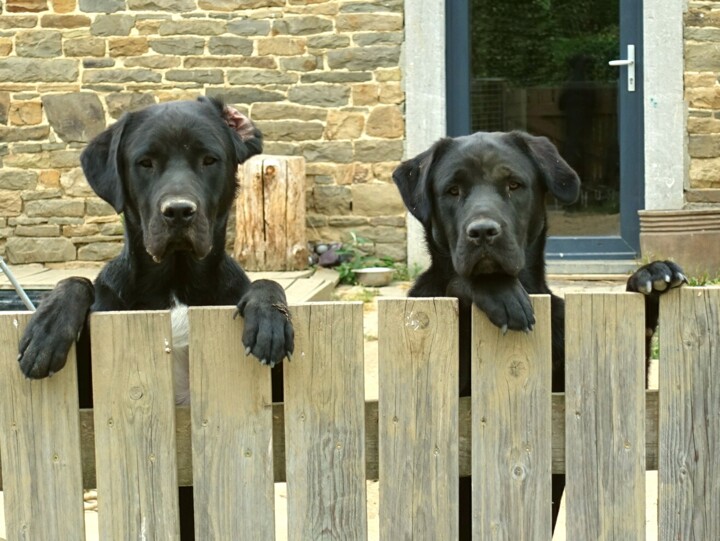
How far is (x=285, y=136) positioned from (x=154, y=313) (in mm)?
7328

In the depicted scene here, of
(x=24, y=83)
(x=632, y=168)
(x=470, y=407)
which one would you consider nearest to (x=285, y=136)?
(x=24, y=83)

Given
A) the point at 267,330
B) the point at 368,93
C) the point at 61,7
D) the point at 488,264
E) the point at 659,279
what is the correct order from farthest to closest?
the point at 61,7, the point at 368,93, the point at 488,264, the point at 659,279, the point at 267,330

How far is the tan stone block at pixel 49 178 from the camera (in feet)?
34.0

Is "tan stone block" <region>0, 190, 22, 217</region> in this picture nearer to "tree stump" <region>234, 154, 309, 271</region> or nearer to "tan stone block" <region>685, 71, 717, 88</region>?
"tree stump" <region>234, 154, 309, 271</region>

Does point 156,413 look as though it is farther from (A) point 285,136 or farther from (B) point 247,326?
(A) point 285,136

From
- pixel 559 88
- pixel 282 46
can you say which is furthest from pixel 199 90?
pixel 559 88

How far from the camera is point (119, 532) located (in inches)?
117

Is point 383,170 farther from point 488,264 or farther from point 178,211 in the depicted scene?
point 488,264

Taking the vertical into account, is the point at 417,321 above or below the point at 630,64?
below

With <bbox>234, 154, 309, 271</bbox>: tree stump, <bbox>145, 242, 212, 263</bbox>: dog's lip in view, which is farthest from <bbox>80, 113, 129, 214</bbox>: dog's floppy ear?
<bbox>234, 154, 309, 271</bbox>: tree stump

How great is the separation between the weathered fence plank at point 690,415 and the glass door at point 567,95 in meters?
7.14

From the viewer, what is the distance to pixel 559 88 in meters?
10.1

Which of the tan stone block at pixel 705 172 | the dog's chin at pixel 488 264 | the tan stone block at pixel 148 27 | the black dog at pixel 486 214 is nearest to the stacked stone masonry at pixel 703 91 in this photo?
the tan stone block at pixel 705 172

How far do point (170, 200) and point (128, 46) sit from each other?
7.06m
